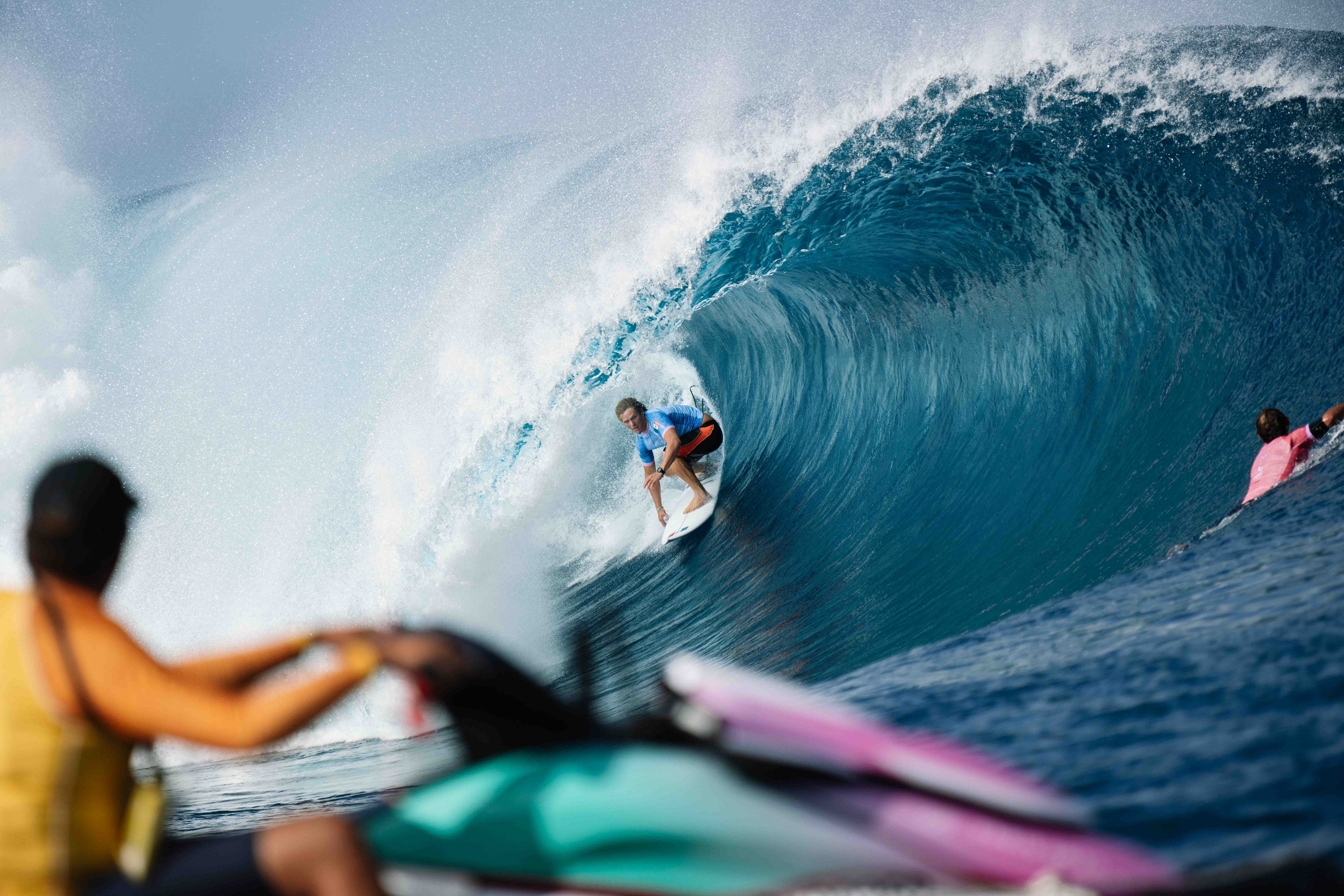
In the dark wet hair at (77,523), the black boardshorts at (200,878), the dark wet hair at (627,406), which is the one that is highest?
the dark wet hair at (627,406)

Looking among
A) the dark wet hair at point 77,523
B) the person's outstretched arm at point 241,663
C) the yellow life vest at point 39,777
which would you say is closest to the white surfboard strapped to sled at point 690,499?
the person's outstretched arm at point 241,663

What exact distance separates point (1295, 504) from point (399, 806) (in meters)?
3.87

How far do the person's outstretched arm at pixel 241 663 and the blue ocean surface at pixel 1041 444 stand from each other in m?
1.48

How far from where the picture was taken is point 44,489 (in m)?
1.27

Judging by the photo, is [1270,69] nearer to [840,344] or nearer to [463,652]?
[840,344]

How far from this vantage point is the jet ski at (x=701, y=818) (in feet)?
4.75

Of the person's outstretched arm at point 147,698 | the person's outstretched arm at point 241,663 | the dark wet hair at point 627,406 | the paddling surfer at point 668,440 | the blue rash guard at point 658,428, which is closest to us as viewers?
the person's outstretched arm at point 147,698

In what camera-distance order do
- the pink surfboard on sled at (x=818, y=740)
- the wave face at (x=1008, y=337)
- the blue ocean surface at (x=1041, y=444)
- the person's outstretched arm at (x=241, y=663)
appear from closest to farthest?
the person's outstretched arm at (x=241, y=663) → the pink surfboard on sled at (x=818, y=740) → the blue ocean surface at (x=1041, y=444) → the wave face at (x=1008, y=337)

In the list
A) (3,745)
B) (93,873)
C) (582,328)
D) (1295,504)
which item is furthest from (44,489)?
(582,328)

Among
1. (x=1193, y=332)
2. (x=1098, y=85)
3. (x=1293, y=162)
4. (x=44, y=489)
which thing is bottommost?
(x=44, y=489)

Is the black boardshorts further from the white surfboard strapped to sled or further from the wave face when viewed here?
the white surfboard strapped to sled

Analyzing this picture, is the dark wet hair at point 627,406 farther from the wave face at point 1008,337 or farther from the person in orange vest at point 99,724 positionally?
the person in orange vest at point 99,724

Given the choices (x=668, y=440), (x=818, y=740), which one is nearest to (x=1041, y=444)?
(x=668, y=440)

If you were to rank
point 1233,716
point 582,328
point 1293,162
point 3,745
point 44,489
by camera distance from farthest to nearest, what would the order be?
point 582,328
point 1293,162
point 1233,716
point 44,489
point 3,745
